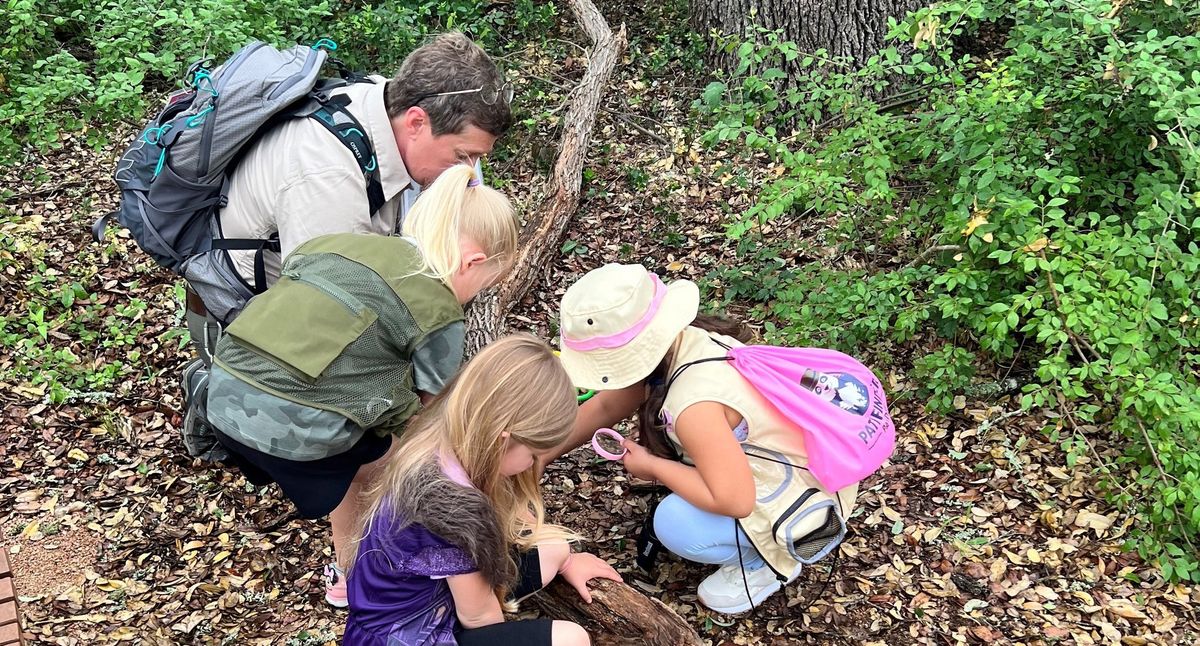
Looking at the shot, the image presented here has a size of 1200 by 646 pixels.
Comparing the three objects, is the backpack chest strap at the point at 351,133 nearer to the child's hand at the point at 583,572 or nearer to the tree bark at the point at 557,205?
the tree bark at the point at 557,205

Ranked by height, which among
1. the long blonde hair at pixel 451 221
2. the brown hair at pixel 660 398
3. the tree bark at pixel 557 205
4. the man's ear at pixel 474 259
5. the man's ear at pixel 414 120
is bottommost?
the tree bark at pixel 557 205

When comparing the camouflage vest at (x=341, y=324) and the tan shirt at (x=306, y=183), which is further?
the tan shirt at (x=306, y=183)

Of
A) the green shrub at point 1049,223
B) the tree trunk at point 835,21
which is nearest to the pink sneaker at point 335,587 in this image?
the green shrub at point 1049,223

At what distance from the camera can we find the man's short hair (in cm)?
264

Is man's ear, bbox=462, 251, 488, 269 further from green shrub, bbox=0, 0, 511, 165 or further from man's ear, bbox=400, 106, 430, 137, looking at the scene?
green shrub, bbox=0, 0, 511, 165

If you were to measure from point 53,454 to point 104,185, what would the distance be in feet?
6.78

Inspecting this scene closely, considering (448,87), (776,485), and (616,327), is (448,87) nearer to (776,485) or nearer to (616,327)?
(616,327)

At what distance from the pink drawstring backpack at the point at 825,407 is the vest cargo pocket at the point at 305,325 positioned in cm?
92

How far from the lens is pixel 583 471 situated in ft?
11.5

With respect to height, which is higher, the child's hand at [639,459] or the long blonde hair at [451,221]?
the long blonde hair at [451,221]

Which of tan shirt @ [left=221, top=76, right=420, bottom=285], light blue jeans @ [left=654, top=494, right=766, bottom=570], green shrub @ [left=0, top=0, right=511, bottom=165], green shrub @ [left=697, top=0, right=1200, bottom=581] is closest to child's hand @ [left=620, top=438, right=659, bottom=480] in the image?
light blue jeans @ [left=654, top=494, right=766, bottom=570]

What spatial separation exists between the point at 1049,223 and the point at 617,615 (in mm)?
2035

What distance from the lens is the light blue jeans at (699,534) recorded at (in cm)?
266

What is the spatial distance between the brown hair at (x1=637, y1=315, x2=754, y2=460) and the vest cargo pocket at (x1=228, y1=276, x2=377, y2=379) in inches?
32.5
